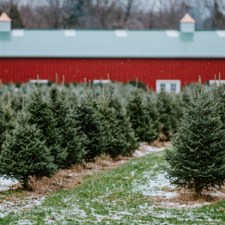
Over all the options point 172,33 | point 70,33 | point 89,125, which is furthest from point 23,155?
point 172,33

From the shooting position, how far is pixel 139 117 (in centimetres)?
2598

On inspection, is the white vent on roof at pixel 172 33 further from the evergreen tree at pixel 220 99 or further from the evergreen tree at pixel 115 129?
the evergreen tree at pixel 220 99

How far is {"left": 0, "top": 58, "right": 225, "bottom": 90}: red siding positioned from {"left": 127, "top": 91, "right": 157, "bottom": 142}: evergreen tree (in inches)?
808

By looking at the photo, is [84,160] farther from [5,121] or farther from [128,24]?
[128,24]

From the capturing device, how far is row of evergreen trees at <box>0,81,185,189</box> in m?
16.2

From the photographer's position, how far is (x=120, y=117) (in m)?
23.3

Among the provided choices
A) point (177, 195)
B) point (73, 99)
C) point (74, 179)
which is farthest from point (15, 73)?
point (177, 195)

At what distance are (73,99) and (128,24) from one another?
66.0 m

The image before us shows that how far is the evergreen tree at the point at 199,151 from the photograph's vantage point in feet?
48.9

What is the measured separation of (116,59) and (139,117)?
71.1 feet

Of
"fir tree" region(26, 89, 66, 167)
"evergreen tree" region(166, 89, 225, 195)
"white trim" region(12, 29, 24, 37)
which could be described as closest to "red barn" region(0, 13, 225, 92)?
"white trim" region(12, 29, 24, 37)

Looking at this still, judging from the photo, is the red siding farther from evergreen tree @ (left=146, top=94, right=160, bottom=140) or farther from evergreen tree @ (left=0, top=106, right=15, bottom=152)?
evergreen tree @ (left=0, top=106, right=15, bottom=152)

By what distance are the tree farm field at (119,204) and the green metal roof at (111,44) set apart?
97.0 feet

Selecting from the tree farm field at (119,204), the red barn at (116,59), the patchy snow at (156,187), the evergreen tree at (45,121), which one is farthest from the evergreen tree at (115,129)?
the red barn at (116,59)
